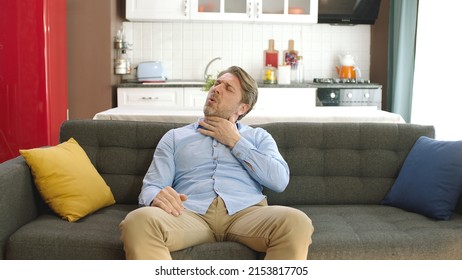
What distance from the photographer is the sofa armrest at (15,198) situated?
2303 mm

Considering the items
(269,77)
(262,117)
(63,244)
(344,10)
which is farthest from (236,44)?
(63,244)

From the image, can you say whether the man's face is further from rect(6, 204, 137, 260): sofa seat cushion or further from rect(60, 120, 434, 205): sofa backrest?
rect(6, 204, 137, 260): sofa seat cushion

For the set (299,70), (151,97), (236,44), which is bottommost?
(151,97)

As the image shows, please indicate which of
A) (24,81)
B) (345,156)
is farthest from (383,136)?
(24,81)

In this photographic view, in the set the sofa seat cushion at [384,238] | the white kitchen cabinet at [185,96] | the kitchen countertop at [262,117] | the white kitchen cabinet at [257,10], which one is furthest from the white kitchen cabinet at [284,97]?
the sofa seat cushion at [384,238]

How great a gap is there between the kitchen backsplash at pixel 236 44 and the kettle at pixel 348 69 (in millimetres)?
209

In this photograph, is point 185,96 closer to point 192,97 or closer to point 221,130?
point 192,97

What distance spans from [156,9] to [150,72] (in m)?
0.57

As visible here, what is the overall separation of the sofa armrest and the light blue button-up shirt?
47cm

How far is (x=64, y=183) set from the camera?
2584 mm

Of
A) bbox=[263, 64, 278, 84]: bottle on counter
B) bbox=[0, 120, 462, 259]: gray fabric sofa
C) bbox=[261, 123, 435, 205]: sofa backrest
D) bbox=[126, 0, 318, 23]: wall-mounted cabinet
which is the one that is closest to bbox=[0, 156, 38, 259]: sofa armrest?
bbox=[0, 120, 462, 259]: gray fabric sofa

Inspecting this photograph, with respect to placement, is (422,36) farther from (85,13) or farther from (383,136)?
(85,13)

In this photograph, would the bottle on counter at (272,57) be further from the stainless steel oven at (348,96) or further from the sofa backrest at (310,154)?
the sofa backrest at (310,154)

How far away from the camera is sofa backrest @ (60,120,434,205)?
9.43ft
